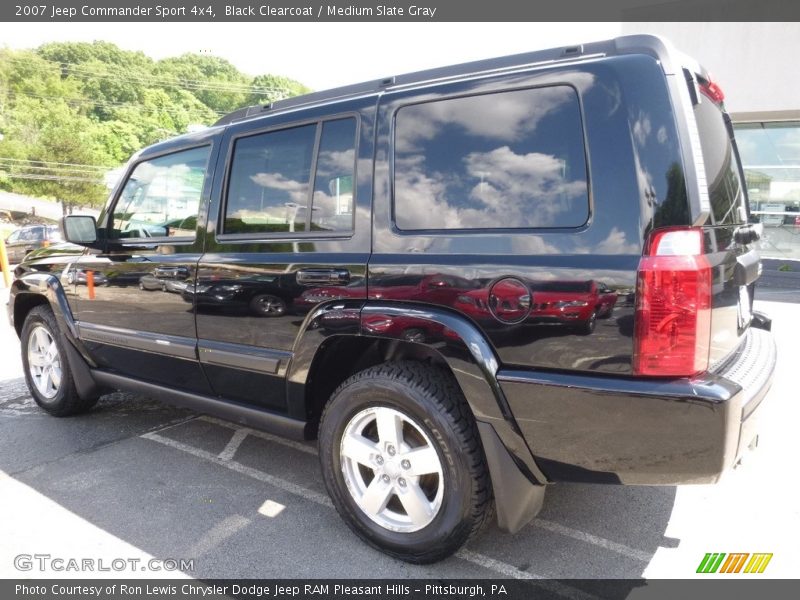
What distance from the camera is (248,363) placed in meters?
2.90

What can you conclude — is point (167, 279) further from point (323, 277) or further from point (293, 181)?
point (323, 277)

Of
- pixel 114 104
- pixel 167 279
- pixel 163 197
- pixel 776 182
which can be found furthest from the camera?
pixel 114 104

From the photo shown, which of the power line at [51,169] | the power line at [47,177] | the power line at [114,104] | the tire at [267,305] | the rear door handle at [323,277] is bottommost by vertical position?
the tire at [267,305]

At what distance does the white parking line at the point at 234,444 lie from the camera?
358 cm

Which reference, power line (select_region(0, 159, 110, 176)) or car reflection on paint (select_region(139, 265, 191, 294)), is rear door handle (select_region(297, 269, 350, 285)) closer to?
car reflection on paint (select_region(139, 265, 191, 294))

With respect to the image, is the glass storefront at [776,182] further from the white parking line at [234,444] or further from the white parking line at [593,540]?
the white parking line at [234,444]

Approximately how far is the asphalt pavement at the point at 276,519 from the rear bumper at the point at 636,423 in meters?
0.23

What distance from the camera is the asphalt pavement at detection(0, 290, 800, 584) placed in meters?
2.44

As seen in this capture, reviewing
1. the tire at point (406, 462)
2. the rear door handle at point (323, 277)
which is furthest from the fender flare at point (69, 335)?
the tire at point (406, 462)

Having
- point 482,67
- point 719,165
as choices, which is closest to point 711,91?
point 719,165

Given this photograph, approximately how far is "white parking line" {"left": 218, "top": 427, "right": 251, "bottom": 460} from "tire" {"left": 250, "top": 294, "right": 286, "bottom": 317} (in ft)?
4.07

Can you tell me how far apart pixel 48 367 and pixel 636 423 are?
4.21 m

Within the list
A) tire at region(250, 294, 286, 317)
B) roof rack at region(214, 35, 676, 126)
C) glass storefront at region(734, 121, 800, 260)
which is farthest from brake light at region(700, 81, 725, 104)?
glass storefront at region(734, 121, 800, 260)

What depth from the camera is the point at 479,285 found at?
6.95 ft
